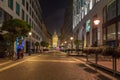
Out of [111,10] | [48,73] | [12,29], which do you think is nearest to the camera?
[48,73]

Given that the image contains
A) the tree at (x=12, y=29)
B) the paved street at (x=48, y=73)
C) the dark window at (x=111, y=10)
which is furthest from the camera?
the dark window at (x=111, y=10)

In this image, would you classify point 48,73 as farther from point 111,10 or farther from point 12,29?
point 111,10

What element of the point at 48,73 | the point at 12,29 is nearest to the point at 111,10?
the point at 12,29

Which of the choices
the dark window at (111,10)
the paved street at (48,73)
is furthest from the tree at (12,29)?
the dark window at (111,10)

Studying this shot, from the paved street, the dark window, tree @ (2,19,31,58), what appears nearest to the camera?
the paved street

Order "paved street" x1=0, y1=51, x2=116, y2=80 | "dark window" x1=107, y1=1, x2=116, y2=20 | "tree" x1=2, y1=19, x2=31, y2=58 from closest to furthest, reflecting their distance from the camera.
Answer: "paved street" x1=0, y1=51, x2=116, y2=80, "tree" x1=2, y1=19, x2=31, y2=58, "dark window" x1=107, y1=1, x2=116, y2=20

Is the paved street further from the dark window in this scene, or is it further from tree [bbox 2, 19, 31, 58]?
the dark window

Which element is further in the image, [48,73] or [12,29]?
[12,29]

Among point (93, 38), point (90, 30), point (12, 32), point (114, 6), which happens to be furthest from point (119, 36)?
point (90, 30)

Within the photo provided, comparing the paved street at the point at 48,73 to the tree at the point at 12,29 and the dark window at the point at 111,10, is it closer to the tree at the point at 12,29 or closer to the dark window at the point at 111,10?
the tree at the point at 12,29

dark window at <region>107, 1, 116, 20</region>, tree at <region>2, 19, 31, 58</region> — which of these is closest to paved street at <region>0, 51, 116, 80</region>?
tree at <region>2, 19, 31, 58</region>

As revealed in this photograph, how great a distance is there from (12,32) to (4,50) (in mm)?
3960

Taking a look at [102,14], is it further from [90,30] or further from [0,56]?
[0,56]

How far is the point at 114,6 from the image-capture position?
46.5 meters
